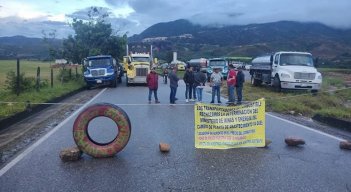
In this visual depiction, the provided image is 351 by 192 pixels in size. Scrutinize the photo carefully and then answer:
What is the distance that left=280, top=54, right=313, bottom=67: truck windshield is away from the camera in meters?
25.0

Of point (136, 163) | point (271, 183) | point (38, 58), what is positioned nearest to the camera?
point (271, 183)

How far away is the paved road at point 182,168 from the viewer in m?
6.40

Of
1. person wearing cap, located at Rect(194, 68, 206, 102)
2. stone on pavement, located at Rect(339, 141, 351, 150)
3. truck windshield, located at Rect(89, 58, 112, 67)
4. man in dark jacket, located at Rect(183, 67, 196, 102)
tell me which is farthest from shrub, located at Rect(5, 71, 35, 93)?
stone on pavement, located at Rect(339, 141, 351, 150)

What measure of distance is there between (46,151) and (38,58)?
11868 cm

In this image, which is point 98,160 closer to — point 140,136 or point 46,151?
point 46,151

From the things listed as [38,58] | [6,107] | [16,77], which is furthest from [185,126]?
[38,58]

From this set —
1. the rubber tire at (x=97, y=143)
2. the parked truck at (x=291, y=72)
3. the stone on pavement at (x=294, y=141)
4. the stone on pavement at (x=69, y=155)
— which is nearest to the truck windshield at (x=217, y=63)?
the parked truck at (x=291, y=72)

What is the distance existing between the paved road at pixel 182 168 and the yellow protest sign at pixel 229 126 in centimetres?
34

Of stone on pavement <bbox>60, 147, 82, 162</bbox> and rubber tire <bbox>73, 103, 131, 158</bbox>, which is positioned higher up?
rubber tire <bbox>73, 103, 131, 158</bbox>

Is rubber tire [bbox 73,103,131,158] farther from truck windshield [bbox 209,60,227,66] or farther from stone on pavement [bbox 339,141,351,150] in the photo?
truck windshield [bbox 209,60,227,66]

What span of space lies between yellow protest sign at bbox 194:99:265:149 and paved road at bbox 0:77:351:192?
34cm

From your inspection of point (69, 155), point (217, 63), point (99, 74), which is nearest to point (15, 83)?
point (99, 74)

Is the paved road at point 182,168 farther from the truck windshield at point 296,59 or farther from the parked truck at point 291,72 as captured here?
the truck windshield at point 296,59

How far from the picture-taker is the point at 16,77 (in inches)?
795
